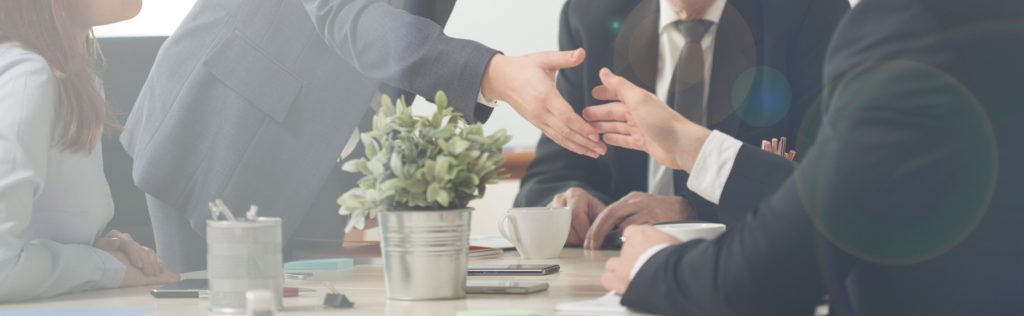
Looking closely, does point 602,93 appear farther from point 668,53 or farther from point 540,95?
point 668,53

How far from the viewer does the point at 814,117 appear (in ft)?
7.04

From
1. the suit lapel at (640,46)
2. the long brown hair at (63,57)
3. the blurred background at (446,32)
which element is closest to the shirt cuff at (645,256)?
the long brown hair at (63,57)

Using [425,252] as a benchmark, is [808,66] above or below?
above

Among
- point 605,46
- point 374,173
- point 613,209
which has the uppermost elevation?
point 605,46

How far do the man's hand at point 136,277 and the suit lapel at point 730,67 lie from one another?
49.4 inches

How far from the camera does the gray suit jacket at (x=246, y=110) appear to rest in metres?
1.97

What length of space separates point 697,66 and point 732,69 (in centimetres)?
9

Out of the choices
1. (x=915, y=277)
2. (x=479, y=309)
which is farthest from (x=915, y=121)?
(x=479, y=309)

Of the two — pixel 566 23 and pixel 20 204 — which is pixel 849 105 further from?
pixel 566 23

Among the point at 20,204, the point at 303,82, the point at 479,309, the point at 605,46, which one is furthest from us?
the point at 605,46

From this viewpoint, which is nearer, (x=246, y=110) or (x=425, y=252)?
(x=425, y=252)

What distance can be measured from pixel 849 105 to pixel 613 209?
90 cm

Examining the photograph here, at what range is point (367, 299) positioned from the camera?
1.02 m

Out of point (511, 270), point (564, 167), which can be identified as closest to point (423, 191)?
point (511, 270)
